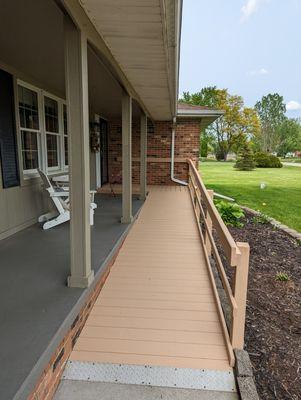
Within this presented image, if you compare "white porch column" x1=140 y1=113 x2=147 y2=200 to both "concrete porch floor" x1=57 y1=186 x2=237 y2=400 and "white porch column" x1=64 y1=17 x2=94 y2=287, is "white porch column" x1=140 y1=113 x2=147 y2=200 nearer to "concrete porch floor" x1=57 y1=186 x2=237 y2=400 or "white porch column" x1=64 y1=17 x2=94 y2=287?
"concrete porch floor" x1=57 y1=186 x2=237 y2=400

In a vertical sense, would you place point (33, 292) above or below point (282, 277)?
above

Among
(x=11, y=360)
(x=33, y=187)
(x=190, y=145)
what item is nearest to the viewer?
(x=11, y=360)

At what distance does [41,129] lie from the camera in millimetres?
4723

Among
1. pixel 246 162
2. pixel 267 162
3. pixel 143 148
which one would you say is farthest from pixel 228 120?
pixel 143 148

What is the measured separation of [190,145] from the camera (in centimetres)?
998

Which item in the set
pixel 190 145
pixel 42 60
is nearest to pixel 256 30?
pixel 190 145

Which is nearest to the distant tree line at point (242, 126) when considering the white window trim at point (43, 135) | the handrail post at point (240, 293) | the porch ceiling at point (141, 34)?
the white window trim at point (43, 135)

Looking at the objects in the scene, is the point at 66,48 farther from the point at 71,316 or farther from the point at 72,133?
the point at 71,316

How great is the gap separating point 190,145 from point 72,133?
26.1ft

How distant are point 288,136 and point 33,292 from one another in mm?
53159

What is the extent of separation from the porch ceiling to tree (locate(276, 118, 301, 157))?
49845mm

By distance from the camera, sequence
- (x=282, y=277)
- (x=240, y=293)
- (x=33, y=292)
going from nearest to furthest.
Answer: (x=240, y=293)
(x=33, y=292)
(x=282, y=277)

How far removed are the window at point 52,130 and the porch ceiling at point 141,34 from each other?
5.24 ft

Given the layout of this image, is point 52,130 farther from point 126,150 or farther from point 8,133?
point 8,133
